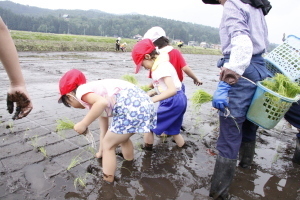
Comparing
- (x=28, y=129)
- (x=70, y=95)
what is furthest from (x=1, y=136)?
(x=70, y=95)

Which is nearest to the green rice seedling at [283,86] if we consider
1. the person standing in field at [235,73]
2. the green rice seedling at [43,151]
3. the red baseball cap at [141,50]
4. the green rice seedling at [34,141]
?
the person standing in field at [235,73]

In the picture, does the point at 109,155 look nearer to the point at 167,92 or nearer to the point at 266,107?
the point at 167,92

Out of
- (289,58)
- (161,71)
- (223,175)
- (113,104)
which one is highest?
(289,58)

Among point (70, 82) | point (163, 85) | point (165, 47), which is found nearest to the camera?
point (70, 82)

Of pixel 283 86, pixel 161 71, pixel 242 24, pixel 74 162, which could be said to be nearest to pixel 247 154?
pixel 283 86

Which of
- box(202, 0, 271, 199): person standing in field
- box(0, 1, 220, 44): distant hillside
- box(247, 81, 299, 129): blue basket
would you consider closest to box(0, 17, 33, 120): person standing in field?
box(202, 0, 271, 199): person standing in field

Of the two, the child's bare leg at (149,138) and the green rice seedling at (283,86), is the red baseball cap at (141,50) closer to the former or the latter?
the child's bare leg at (149,138)

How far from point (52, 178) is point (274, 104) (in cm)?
226

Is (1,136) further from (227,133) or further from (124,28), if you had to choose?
(124,28)

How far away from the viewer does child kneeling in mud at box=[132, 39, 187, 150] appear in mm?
2797

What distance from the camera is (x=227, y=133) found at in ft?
7.51

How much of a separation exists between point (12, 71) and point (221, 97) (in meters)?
1.64

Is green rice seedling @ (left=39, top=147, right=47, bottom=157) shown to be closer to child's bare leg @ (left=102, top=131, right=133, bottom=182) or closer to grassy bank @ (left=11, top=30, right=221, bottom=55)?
child's bare leg @ (left=102, top=131, right=133, bottom=182)

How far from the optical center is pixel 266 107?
2.26m
